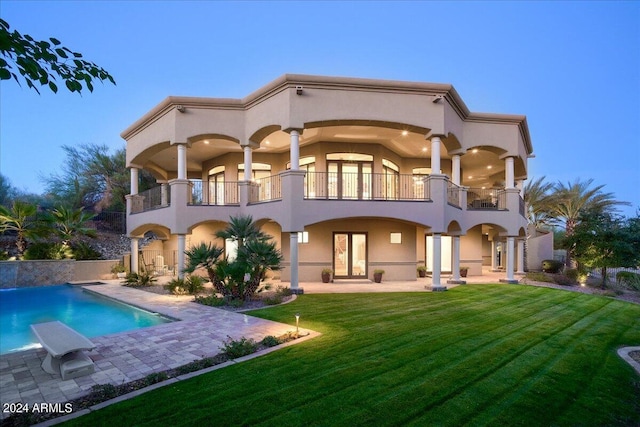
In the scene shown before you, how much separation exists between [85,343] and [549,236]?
25.1 meters

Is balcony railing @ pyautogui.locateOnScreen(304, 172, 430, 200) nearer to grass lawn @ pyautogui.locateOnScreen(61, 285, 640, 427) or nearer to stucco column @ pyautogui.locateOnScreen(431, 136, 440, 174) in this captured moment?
stucco column @ pyautogui.locateOnScreen(431, 136, 440, 174)

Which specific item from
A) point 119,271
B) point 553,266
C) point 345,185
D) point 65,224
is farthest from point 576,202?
point 65,224

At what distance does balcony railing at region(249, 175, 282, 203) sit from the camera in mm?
14922

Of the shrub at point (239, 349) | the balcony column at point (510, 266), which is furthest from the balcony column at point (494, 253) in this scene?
the shrub at point (239, 349)

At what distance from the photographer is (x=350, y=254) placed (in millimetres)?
16516

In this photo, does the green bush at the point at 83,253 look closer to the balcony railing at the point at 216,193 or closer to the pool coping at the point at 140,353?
the balcony railing at the point at 216,193

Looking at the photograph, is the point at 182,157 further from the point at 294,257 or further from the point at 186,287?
the point at 294,257

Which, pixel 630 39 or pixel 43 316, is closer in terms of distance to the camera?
pixel 43 316

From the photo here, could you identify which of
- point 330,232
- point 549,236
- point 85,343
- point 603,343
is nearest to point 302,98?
point 330,232

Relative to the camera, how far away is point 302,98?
41.6ft

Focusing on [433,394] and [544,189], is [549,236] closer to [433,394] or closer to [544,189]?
[544,189]

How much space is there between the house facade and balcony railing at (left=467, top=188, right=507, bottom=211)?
0.17 metres

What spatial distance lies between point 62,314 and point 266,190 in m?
9.72

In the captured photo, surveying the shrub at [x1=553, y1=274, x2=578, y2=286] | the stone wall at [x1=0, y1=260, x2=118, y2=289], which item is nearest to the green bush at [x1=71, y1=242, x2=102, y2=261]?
the stone wall at [x1=0, y1=260, x2=118, y2=289]
